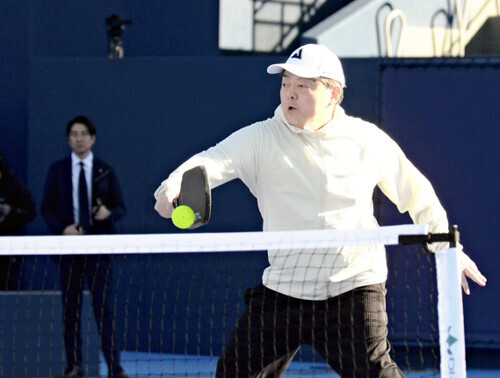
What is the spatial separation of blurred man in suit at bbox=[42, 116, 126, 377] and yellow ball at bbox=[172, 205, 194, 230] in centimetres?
355

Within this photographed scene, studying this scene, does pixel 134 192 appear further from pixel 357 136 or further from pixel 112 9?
pixel 357 136

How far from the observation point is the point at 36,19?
32.8 ft

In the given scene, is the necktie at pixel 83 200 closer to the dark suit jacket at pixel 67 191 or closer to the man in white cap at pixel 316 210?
the dark suit jacket at pixel 67 191

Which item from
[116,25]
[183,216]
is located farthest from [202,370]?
[183,216]

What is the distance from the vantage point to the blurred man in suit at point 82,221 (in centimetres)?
730

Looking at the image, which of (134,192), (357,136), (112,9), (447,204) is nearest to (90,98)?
(134,192)

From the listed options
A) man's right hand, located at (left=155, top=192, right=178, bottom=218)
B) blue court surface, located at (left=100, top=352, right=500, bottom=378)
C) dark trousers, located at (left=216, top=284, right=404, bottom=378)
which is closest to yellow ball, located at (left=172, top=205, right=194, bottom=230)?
man's right hand, located at (left=155, top=192, right=178, bottom=218)

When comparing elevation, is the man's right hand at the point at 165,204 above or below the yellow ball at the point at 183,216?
above

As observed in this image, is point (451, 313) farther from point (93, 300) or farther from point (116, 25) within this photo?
point (116, 25)

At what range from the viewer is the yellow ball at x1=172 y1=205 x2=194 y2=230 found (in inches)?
148

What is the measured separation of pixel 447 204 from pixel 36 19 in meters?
4.23

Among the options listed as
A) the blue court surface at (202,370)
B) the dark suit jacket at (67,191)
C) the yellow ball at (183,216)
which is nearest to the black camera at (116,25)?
the dark suit jacket at (67,191)

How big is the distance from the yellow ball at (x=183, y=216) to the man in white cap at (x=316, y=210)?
194mm

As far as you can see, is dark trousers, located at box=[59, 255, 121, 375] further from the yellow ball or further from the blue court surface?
the yellow ball
